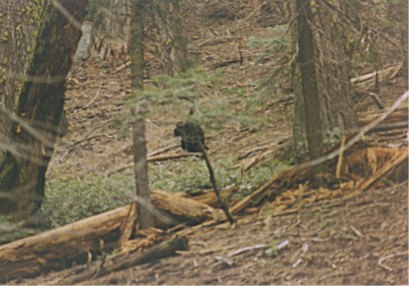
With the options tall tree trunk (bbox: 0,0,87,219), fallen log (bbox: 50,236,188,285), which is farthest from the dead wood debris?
tall tree trunk (bbox: 0,0,87,219)

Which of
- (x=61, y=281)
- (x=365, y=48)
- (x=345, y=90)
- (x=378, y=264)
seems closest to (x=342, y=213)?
(x=378, y=264)

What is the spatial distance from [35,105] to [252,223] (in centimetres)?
136

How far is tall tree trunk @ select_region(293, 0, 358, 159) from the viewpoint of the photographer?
340 centimetres

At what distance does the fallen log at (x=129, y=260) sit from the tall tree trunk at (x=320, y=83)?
29.9 inches

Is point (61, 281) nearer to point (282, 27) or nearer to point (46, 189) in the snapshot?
point (46, 189)

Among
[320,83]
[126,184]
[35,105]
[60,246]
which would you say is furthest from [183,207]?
[35,105]

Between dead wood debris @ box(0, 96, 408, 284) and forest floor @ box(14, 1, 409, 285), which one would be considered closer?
forest floor @ box(14, 1, 409, 285)

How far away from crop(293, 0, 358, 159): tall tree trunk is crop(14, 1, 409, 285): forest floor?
9 centimetres

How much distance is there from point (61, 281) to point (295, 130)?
141cm

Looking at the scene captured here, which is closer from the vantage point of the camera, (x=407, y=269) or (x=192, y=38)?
(x=407, y=269)

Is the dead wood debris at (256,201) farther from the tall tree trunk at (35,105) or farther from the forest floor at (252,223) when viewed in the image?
the tall tree trunk at (35,105)

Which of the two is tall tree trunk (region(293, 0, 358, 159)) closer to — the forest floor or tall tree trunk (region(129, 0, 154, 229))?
the forest floor

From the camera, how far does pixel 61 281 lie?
11.5 feet

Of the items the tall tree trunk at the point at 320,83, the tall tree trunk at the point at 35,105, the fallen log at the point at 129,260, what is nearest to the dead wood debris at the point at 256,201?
the fallen log at the point at 129,260
